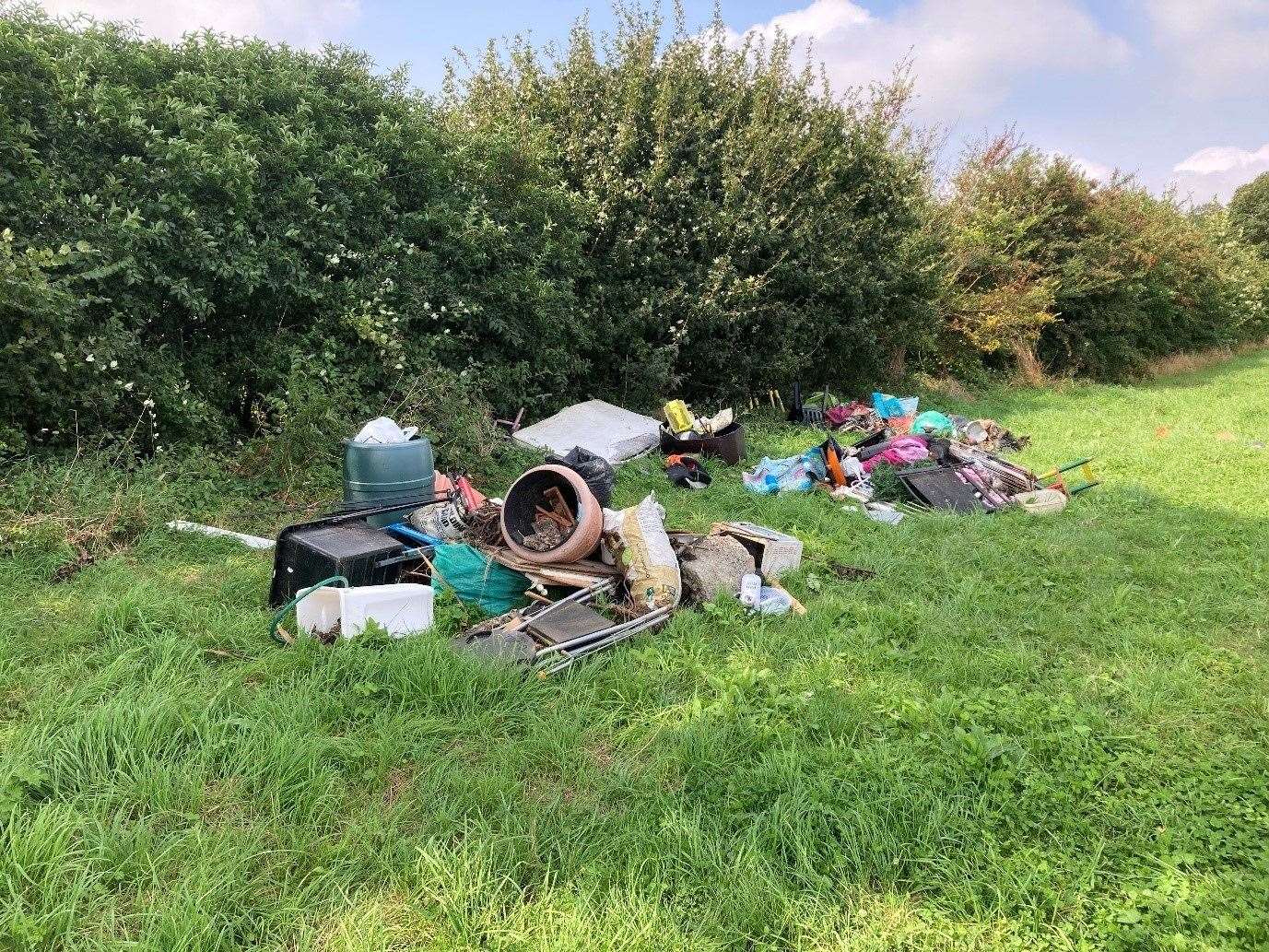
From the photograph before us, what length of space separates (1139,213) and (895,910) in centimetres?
2078

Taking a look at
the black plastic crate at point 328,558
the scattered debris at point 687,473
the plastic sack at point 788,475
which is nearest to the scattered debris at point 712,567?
the black plastic crate at point 328,558

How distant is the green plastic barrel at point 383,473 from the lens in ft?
15.6

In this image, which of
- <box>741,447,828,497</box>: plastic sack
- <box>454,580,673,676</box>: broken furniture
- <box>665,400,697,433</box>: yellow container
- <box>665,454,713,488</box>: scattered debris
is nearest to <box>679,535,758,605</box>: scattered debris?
<box>454,580,673,676</box>: broken furniture

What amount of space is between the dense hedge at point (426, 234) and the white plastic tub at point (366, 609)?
289 cm

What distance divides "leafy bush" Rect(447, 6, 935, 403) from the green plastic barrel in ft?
12.8

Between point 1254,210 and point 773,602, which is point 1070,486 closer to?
point 773,602

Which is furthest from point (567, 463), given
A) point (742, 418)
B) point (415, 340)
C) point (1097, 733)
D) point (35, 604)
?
point (742, 418)

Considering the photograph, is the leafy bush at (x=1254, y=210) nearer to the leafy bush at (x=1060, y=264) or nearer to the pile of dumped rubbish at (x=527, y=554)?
the leafy bush at (x=1060, y=264)

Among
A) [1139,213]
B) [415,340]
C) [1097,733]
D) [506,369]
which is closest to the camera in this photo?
[1097,733]

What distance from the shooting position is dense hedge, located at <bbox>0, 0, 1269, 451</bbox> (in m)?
5.01

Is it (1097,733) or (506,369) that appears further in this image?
(506,369)

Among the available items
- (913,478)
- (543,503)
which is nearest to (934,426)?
(913,478)

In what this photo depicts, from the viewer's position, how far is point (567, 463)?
210 inches

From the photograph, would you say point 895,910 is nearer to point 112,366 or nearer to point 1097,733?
point 1097,733
